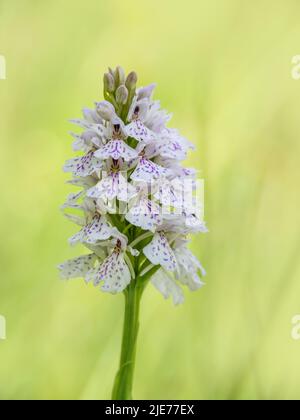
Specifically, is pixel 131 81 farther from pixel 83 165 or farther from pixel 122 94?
pixel 83 165

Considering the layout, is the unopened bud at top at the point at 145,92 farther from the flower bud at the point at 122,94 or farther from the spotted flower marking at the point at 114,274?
the spotted flower marking at the point at 114,274

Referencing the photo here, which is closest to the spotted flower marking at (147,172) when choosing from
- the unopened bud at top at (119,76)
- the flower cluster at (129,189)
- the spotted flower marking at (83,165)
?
the flower cluster at (129,189)

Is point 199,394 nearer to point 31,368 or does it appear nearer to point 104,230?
point 31,368

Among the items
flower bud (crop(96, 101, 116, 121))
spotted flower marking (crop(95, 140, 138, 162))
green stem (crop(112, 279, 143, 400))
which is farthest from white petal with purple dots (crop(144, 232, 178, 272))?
flower bud (crop(96, 101, 116, 121))

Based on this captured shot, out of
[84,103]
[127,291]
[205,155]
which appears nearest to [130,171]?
[127,291]

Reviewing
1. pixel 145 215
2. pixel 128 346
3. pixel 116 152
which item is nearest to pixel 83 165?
Result: pixel 116 152

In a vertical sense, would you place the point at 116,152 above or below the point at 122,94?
below

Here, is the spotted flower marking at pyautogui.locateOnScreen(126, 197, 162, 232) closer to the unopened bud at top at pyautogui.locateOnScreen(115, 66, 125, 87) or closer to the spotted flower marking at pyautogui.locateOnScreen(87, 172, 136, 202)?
the spotted flower marking at pyautogui.locateOnScreen(87, 172, 136, 202)
